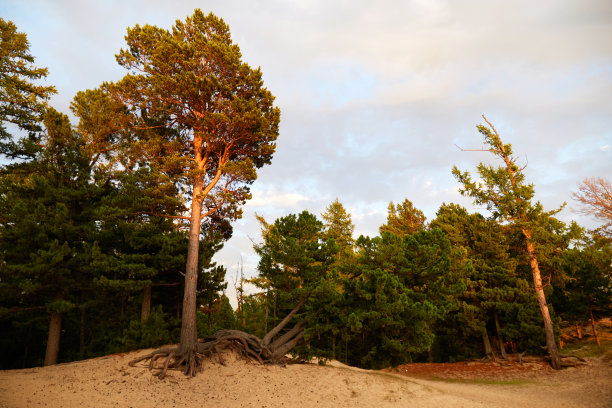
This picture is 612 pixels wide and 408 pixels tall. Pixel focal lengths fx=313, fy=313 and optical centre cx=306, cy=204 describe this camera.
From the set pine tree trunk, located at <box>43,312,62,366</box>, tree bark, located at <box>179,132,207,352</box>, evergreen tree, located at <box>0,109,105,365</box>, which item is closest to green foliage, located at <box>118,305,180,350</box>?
tree bark, located at <box>179,132,207,352</box>

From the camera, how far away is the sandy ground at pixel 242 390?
360 inches

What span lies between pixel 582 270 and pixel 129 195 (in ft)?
111

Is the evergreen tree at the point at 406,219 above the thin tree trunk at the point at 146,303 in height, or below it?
above

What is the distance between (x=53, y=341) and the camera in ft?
47.9

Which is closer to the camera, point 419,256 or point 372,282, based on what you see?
point 372,282

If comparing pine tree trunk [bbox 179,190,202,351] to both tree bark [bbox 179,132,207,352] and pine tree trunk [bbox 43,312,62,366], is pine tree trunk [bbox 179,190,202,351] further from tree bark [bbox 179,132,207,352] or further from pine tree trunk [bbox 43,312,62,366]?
pine tree trunk [bbox 43,312,62,366]

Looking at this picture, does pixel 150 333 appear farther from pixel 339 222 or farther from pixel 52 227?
pixel 339 222

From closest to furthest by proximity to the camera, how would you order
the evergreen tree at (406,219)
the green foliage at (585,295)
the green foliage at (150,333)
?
the green foliage at (150,333)
the green foliage at (585,295)
the evergreen tree at (406,219)

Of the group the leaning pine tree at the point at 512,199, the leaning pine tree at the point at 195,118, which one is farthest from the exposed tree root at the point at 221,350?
the leaning pine tree at the point at 512,199

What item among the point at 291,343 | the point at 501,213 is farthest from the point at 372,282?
the point at 501,213

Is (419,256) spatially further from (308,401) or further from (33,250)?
(33,250)

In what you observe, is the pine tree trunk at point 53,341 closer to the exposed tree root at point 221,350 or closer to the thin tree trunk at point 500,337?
the exposed tree root at point 221,350

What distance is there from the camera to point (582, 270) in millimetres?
26219

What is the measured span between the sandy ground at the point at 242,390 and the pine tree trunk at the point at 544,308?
4219 mm
